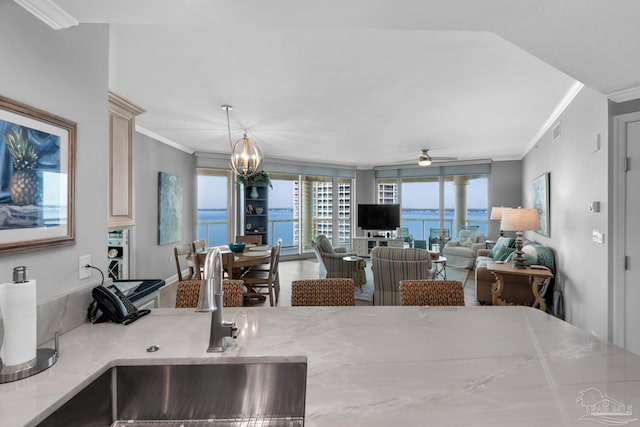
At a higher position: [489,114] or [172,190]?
[489,114]

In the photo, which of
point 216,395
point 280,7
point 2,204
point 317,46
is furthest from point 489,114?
point 2,204

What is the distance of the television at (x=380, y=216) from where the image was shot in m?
8.07

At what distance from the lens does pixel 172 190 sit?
5594 mm

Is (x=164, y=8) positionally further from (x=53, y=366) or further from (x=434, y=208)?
(x=434, y=208)

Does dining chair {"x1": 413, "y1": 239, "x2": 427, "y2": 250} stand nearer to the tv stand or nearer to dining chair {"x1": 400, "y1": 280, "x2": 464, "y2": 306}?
the tv stand

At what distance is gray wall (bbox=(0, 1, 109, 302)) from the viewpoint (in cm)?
114

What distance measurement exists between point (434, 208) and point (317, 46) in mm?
6724

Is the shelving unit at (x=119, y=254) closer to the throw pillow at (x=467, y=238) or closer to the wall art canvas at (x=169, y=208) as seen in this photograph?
the wall art canvas at (x=169, y=208)

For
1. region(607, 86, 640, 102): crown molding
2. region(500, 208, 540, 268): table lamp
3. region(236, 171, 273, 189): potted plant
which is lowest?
region(500, 208, 540, 268): table lamp

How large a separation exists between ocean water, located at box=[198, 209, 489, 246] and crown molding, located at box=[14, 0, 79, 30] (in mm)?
5391

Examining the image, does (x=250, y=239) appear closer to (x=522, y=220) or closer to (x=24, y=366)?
(x=522, y=220)

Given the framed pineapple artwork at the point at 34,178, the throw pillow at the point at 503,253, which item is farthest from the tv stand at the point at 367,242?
the framed pineapple artwork at the point at 34,178

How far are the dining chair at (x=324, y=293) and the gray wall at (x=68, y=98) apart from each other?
3.49 feet

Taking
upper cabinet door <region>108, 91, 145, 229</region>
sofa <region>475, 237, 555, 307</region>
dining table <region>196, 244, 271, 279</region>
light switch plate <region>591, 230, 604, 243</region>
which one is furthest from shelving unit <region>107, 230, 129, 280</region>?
light switch plate <region>591, 230, 604, 243</region>
